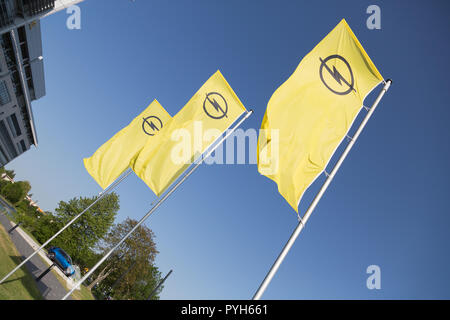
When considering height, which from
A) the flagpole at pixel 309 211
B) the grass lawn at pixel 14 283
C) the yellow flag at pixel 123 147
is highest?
the yellow flag at pixel 123 147

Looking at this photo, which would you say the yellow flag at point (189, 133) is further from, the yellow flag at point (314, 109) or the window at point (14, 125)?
the window at point (14, 125)

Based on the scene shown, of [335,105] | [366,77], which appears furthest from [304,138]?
[366,77]

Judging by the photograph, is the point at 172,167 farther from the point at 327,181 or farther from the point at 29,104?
the point at 29,104

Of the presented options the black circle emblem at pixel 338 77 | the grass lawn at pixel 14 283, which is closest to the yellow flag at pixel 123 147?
the grass lawn at pixel 14 283

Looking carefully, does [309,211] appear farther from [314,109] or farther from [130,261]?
[130,261]

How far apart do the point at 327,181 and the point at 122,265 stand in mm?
41347

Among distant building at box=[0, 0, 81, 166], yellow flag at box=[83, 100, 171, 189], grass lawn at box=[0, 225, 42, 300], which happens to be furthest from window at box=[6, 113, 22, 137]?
yellow flag at box=[83, 100, 171, 189]

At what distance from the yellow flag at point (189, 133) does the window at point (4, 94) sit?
2723 cm

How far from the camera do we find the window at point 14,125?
3102 centimetres

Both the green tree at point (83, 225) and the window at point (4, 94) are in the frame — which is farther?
the green tree at point (83, 225)

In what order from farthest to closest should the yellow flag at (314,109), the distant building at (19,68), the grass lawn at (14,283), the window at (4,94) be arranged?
the window at (4,94), the distant building at (19,68), the grass lawn at (14,283), the yellow flag at (314,109)

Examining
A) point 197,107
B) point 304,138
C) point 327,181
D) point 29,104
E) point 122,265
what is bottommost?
point 122,265

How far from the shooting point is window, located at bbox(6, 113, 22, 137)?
3102 cm
